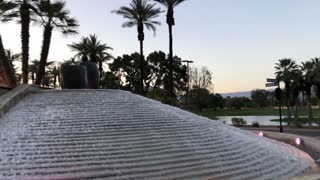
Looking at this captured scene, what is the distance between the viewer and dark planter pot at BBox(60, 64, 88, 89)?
13.1 m

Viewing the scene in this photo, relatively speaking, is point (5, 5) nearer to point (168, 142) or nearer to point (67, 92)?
point (67, 92)

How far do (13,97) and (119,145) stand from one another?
3.15m

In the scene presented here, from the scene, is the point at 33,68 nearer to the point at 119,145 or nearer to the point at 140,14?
the point at 140,14

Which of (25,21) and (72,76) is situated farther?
(25,21)

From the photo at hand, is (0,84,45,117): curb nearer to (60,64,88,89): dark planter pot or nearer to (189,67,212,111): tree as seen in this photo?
(60,64,88,89): dark planter pot

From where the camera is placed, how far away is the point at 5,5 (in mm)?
24953

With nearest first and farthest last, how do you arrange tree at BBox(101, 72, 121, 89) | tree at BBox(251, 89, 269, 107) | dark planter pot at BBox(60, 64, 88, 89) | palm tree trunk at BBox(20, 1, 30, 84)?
dark planter pot at BBox(60, 64, 88, 89) < palm tree trunk at BBox(20, 1, 30, 84) < tree at BBox(101, 72, 121, 89) < tree at BBox(251, 89, 269, 107)

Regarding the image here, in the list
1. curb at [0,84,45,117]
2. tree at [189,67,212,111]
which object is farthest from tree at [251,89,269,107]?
curb at [0,84,45,117]

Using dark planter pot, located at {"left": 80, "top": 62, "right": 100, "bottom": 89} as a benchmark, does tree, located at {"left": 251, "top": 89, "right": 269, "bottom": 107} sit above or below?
above

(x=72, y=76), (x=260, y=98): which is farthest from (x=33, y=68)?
(x=260, y=98)

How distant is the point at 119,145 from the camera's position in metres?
8.55

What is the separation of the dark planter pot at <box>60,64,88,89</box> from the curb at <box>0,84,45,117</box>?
101cm

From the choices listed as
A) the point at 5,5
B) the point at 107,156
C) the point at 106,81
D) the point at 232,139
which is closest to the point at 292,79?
the point at 106,81

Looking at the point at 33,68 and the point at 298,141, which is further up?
the point at 33,68
